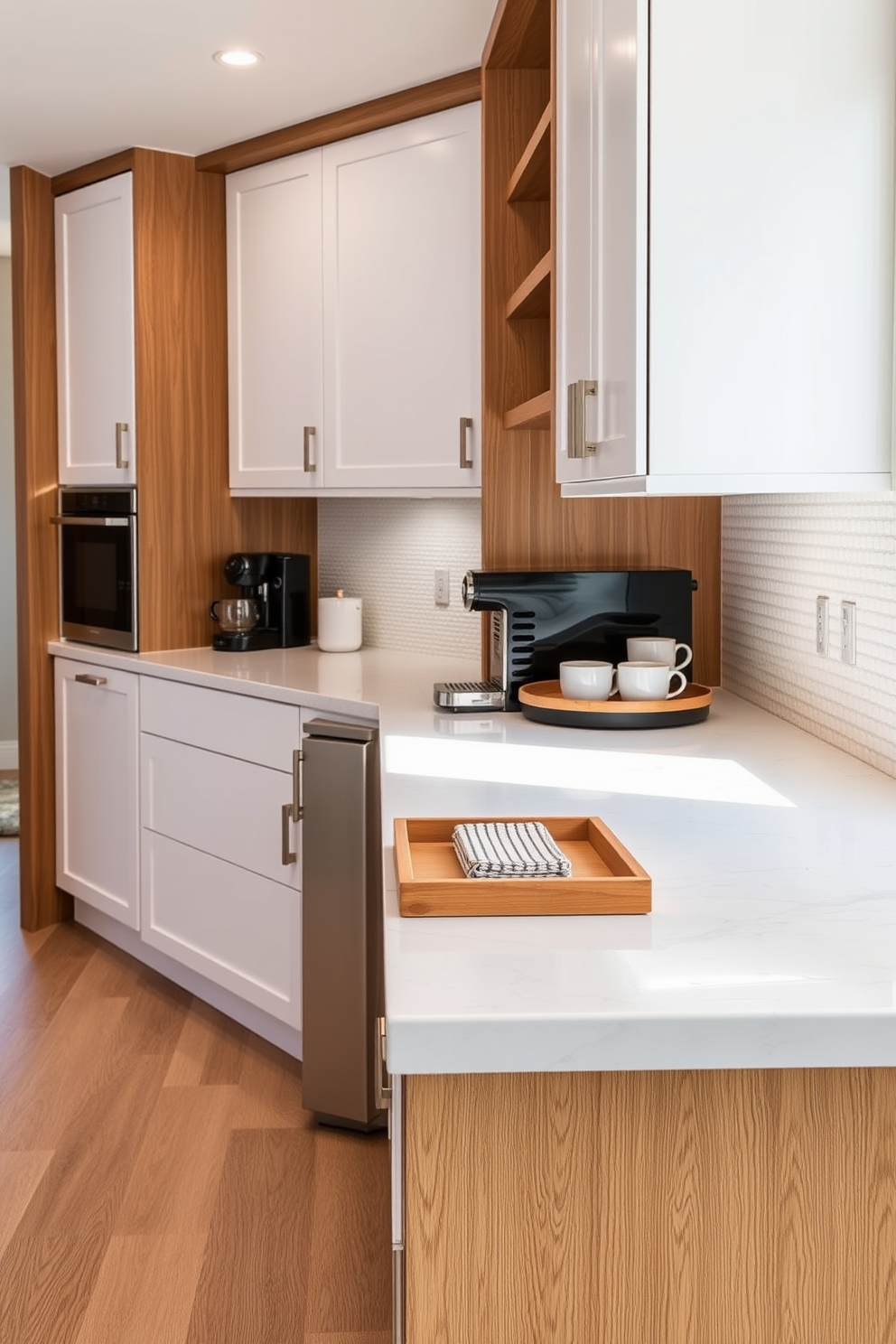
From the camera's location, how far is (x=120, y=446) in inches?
143

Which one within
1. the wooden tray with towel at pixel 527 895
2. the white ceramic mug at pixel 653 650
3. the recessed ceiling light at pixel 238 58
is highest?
the recessed ceiling light at pixel 238 58

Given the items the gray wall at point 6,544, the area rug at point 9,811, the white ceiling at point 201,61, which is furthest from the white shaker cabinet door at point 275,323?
the gray wall at point 6,544

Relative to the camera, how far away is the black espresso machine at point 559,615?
258 centimetres

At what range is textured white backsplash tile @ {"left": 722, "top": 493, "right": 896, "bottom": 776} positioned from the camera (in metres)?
Result: 1.99

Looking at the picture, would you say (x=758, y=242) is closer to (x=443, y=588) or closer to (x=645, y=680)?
(x=645, y=680)

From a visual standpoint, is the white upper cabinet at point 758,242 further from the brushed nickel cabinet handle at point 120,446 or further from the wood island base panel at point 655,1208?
the brushed nickel cabinet handle at point 120,446

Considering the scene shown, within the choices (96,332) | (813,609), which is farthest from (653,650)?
(96,332)

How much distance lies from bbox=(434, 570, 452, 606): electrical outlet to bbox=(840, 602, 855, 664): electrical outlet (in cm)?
163

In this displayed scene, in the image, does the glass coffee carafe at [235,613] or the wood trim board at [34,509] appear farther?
the wood trim board at [34,509]

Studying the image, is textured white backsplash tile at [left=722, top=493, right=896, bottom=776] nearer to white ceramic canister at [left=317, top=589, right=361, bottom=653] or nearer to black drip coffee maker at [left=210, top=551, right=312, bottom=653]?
white ceramic canister at [left=317, top=589, right=361, bottom=653]

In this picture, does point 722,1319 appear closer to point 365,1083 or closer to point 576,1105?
point 576,1105

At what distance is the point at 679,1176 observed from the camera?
1.15m

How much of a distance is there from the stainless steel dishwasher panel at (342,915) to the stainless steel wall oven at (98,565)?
1218mm

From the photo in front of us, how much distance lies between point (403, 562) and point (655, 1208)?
2.80 metres
